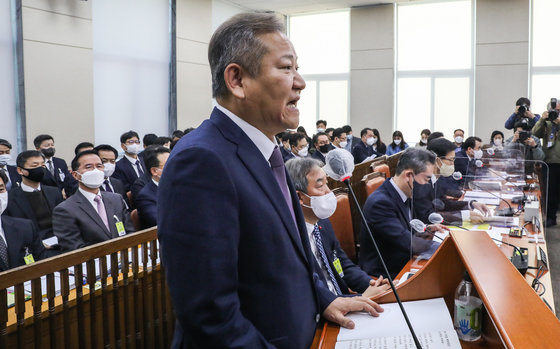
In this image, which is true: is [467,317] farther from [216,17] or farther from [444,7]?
[444,7]

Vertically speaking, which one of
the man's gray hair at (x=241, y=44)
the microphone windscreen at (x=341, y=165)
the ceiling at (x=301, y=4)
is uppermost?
the ceiling at (x=301, y=4)

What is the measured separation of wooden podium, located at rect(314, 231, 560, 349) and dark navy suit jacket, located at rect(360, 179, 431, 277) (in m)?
1.43

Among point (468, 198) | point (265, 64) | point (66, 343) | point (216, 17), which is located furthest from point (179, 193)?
point (216, 17)

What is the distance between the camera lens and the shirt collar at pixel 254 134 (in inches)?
40.1

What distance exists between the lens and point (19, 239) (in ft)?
9.27

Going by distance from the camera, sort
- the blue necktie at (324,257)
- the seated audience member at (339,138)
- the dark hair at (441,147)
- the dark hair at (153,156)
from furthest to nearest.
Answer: the seated audience member at (339,138)
the dark hair at (441,147)
the dark hair at (153,156)
the blue necktie at (324,257)

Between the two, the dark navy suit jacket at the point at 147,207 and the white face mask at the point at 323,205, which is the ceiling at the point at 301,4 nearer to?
the dark navy suit jacket at the point at 147,207

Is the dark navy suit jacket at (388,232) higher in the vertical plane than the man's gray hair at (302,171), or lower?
lower

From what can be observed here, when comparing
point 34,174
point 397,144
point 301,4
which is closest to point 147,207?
point 34,174

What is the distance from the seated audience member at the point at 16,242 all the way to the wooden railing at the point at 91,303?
60 cm

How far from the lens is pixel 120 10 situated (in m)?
7.61

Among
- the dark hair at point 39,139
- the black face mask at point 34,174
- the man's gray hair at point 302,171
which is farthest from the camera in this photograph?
the dark hair at point 39,139

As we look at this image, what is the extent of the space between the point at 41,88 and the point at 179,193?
20.8 ft

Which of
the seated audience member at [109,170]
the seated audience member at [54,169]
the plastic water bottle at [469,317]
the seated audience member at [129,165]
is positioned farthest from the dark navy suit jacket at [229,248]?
the seated audience member at [54,169]
